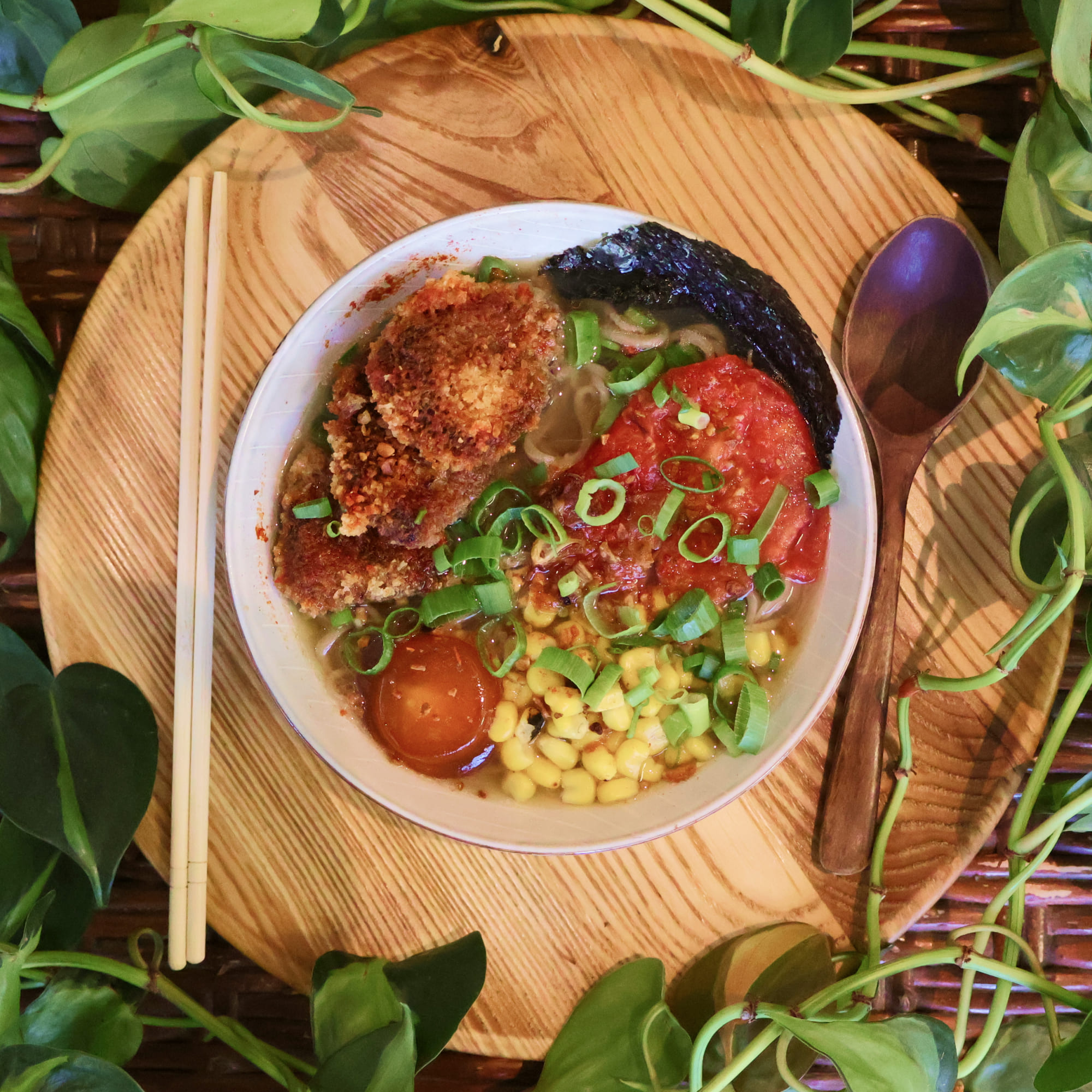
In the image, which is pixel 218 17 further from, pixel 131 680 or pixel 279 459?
pixel 131 680

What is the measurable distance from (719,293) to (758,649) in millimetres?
874

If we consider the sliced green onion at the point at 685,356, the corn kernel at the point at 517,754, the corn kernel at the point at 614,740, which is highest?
the sliced green onion at the point at 685,356

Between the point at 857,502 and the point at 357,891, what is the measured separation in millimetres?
1489

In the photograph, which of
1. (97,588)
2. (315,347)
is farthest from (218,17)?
(97,588)

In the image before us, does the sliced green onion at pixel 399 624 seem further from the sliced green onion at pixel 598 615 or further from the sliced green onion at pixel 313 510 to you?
the sliced green onion at pixel 598 615

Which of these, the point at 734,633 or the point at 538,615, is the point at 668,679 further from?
the point at 538,615

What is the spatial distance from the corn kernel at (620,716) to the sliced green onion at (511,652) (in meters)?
0.25

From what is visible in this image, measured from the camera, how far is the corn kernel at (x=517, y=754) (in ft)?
7.04

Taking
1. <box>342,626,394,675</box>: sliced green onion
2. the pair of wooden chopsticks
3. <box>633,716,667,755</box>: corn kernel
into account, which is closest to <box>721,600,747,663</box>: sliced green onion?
<box>633,716,667,755</box>: corn kernel

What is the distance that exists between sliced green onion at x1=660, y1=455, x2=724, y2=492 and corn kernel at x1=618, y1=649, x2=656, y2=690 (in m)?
0.41

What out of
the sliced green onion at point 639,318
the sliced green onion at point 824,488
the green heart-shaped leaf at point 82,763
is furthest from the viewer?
the sliced green onion at point 639,318

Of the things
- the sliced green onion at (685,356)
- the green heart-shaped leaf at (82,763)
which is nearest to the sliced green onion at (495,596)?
the sliced green onion at (685,356)

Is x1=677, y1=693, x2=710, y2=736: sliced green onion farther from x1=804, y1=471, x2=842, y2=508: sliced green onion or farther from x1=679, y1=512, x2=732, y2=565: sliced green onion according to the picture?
x1=804, y1=471, x2=842, y2=508: sliced green onion

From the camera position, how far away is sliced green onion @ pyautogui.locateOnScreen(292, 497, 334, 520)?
6.76 feet
